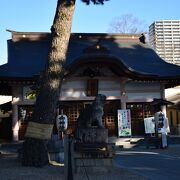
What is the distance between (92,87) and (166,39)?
60.5 meters

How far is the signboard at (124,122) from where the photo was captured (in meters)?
24.2

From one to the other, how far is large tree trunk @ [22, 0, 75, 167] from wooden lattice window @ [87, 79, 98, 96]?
14.1m

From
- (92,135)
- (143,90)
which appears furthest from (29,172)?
(143,90)

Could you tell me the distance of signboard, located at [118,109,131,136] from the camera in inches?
952

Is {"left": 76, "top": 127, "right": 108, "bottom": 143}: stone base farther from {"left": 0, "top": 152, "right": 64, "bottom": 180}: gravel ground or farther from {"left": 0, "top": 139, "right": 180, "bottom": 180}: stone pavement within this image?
{"left": 0, "top": 152, "right": 64, "bottom": 180}: gravel ground

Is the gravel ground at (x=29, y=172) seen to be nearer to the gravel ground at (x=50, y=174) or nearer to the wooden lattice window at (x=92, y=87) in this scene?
the gravel ground at (x=50, y=174)

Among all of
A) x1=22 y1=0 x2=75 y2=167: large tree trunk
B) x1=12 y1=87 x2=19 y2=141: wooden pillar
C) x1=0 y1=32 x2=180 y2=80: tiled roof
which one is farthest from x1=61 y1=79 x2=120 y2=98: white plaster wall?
x1=22 y1=0 x2=75 y2=167: large tree trunk

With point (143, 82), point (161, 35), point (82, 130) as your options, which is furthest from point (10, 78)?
point (161, 35)

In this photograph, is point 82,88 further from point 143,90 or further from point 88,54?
point 143,90

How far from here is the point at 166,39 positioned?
8275cm

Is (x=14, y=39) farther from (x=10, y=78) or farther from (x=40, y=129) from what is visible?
(x=40, y=129)

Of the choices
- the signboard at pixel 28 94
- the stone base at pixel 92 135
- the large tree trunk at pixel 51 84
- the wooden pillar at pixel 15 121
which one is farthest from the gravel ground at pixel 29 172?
the signboard at pixel 28 94

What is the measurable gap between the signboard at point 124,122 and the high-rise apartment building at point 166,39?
1875 inches

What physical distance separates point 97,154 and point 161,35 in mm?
75045
